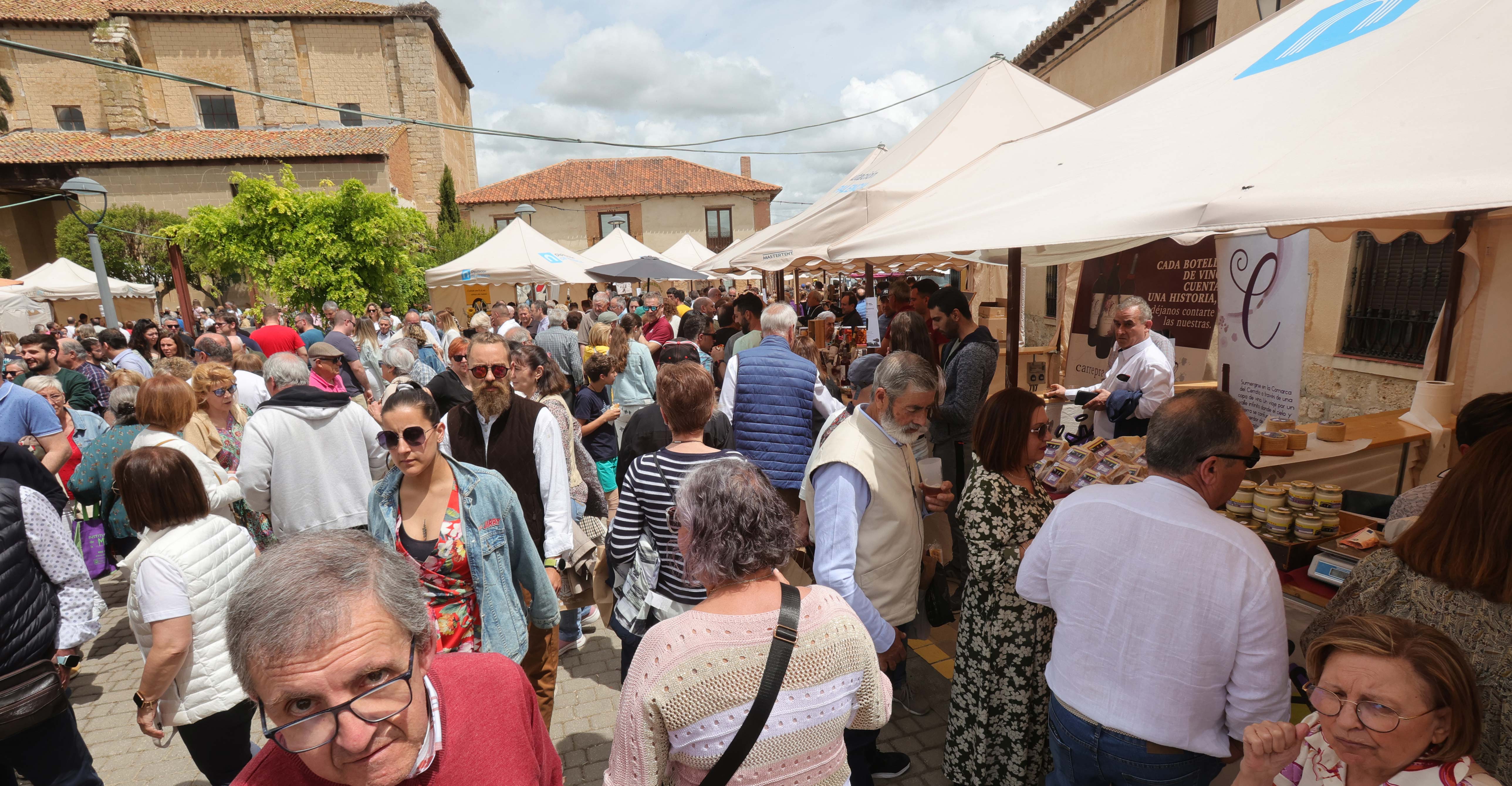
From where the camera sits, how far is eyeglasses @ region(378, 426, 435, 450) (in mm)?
2385

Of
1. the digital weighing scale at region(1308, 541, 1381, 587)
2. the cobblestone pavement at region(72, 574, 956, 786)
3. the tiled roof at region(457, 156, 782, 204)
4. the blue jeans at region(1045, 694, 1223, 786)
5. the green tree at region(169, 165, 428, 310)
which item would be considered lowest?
the cobblestone pavement at region(72, 574, 956, 786)

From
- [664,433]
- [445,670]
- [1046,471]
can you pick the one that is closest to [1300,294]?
[1046,471]

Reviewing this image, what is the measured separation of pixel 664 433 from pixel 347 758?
8.91ft

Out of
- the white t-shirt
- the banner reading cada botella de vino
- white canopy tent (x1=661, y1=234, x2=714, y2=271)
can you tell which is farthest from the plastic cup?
white canopy tent (x1=661, y1=234, x2=714, y2=271)

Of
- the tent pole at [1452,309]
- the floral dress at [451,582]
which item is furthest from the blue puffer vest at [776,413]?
the tent pole at [1452,309]

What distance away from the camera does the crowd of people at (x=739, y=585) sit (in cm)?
131

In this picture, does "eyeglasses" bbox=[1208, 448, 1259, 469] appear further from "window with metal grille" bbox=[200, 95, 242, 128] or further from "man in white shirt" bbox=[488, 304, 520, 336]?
"window with metal grille" bbox=[200, 95, 242, 128]

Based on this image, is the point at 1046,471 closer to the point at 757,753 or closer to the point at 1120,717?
the point at 1120,717

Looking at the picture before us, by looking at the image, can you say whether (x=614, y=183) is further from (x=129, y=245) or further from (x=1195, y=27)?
(x=1195, y=27)

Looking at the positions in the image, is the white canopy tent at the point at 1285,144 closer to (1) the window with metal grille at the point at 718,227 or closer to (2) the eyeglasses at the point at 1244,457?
(2) the eyeglasses at the point at 1244,457

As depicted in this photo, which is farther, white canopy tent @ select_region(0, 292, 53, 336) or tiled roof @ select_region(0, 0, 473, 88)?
tiled roof @ select_region(0, 0, 473, 88)

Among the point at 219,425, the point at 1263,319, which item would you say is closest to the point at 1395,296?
the point at 1263,319

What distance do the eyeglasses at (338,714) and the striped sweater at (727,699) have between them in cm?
45

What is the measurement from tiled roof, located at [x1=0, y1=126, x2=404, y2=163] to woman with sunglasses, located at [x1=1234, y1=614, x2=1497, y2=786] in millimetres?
32115
